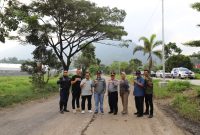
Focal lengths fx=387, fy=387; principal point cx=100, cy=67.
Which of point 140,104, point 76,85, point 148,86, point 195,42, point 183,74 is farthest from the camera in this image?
point 183,74

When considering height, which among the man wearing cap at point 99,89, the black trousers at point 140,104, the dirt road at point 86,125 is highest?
the man wearing cap at point 99,89

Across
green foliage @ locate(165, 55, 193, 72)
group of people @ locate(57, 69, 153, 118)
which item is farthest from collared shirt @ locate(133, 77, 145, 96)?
green foliage @ locate(165, 55, 193, 72)

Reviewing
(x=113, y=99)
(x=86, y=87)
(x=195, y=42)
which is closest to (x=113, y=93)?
(x=113, y=99)

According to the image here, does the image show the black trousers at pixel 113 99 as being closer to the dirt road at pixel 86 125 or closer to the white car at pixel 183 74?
the dirt road at pixel 86 125

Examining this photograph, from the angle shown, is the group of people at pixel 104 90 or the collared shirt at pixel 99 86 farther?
the collared shirt at pixel 99 86

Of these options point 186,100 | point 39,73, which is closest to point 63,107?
point 186,100

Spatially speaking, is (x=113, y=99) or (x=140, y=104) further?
(x=113, y=99)

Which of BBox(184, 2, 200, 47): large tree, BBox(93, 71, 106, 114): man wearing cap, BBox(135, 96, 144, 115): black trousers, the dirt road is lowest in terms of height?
the dirt road

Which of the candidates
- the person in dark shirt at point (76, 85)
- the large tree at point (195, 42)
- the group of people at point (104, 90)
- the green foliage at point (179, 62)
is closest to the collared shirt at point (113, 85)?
the group of people at point (104, 90)

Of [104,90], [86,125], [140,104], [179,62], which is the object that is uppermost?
[179,62]

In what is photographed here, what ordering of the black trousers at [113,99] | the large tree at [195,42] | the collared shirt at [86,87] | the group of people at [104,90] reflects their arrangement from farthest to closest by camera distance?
the large tree at [195,42] → the collared shirt at [86,87] → the black trousers at [113,99] → the group of people at [104,90]

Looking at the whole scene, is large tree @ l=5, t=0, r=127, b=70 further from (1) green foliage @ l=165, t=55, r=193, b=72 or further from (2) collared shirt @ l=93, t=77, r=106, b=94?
(1) green foliage @ l=165, t=55, r=193, b=72

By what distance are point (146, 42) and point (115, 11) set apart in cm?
1554

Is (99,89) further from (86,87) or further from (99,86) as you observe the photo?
(86,87)
